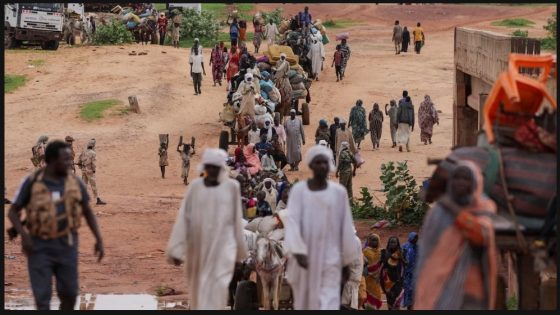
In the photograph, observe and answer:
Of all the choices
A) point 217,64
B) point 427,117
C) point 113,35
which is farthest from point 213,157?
point 113,35

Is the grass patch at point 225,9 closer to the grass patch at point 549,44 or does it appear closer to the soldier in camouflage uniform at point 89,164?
the grass patch at point 549,44

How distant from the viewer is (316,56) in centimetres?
4300

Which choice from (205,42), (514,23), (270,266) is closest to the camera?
(270,266)

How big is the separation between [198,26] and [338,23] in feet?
43.6

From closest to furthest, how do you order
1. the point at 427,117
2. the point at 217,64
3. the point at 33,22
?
the point at 427,117 → the point at 217,64 → the point at 33,22

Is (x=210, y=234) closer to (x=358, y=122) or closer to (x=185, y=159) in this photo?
(x=185, y=159)

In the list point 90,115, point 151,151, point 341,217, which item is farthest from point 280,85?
point 341,217

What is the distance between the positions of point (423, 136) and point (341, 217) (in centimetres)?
2343

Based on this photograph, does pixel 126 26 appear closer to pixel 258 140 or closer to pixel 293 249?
pixel 258 140

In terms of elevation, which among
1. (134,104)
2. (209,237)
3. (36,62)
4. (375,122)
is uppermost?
(209,237)

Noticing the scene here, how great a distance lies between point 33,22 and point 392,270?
30.4 m

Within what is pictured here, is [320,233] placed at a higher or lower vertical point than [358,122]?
higher

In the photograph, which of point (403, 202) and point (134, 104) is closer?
point (403, 202)

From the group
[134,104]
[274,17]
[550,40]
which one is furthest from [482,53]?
[274,17]
